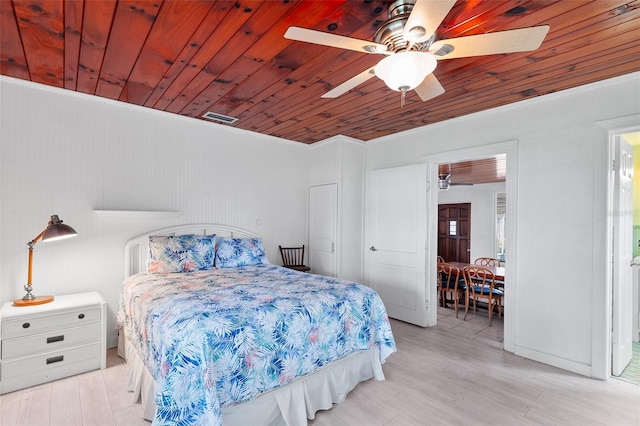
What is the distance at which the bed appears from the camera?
1628mm

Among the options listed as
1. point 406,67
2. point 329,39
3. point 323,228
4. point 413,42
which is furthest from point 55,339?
point 413,42

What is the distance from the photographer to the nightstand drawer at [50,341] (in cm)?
238

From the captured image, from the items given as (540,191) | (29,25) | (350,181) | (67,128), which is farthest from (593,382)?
(67,128)

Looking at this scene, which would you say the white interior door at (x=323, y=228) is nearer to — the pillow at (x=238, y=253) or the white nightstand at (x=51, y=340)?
the pillow at (x=238, y=253)

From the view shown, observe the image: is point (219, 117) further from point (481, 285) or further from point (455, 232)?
point (455, 232)

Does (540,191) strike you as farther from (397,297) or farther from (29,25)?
(29,25)

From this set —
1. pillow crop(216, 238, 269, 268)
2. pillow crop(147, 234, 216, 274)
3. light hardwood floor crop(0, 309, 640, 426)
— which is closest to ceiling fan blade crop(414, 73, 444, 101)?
light hardwood floor crop(0, 309, 640, 426)

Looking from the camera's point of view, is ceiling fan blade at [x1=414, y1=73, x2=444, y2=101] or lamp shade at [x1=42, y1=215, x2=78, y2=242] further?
lamp shade at [x1=42, y1=215, x2=78, y2=242]

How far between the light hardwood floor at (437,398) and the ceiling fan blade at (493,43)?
90.3 inches

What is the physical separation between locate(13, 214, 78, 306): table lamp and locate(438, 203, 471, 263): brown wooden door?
7904 millimetres

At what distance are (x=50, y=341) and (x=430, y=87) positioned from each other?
3.50 m

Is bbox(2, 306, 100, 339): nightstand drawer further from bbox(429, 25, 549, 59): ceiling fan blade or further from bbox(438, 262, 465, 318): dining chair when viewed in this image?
bbox(438, 262, 465, 318): dining chair

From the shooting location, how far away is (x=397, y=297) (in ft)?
13.9

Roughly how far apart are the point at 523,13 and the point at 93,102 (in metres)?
3.70
